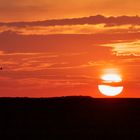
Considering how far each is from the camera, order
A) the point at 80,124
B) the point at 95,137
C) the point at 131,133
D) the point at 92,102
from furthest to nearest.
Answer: the point at 92,102
the point at 80,124
the point at 131,133
the point at 95,137

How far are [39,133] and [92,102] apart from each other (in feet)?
92.2

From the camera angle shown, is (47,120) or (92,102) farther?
(92,102)

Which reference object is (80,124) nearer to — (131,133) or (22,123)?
(22,123)

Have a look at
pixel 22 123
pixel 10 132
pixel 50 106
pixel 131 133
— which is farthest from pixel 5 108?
pixel 131 133

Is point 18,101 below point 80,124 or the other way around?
the other way around

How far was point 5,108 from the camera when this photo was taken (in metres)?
61.4

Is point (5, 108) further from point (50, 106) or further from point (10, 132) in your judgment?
point (10, 132)

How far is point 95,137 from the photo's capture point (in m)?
41.1

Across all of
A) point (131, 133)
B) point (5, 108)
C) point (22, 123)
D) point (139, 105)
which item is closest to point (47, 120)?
point (22, 123)

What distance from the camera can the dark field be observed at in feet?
143

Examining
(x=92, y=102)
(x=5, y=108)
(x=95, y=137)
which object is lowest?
(x=95, y=137)

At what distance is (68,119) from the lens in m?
55.8

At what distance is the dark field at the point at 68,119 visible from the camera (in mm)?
43534

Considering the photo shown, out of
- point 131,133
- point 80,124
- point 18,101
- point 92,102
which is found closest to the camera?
point 131,133
